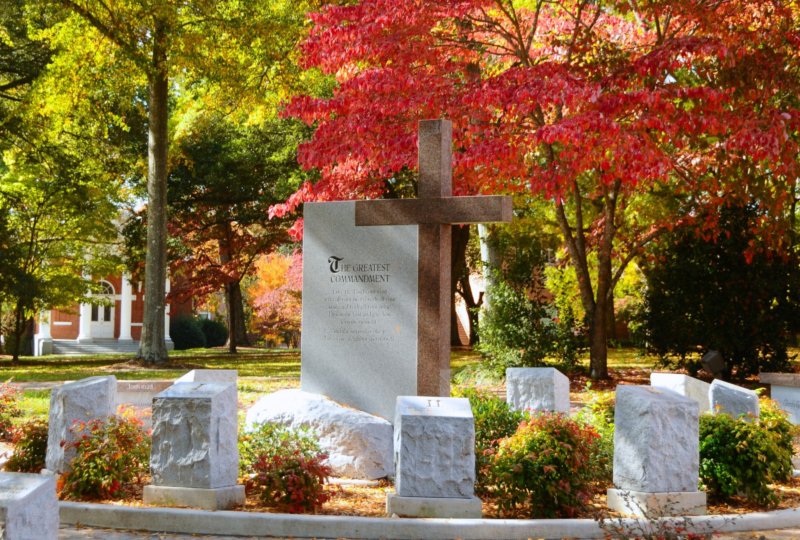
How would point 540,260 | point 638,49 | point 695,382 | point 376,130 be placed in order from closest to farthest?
point 695,382 → point 376,130 → point 638,49 → point 540,260

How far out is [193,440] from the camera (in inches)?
235

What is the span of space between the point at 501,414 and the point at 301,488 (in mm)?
2465

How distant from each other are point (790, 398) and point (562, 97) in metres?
5.55

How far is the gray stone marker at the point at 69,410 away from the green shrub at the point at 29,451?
0.21 meters

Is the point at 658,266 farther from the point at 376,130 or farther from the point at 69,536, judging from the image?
the point at 69,536

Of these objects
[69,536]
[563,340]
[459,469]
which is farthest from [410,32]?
[69,536]

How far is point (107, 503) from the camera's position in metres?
6.07

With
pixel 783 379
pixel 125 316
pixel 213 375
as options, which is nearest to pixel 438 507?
pixel 213 375

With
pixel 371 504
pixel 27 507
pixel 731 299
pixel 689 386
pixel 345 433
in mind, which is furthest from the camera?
pixel 731 299

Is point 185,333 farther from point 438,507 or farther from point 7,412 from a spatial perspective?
point 438,507

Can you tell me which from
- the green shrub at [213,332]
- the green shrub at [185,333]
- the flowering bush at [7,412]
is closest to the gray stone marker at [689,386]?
the flowering bush at [7,412]

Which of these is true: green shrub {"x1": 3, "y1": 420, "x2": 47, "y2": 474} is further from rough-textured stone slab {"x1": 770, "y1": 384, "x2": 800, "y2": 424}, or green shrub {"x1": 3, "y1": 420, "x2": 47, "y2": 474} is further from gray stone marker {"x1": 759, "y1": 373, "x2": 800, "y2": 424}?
rough-textured stone slab {"x1": 770, "y1": 384, "x2": 800, "y2": 424}

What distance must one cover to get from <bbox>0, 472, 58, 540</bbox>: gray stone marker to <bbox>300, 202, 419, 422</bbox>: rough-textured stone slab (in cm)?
439

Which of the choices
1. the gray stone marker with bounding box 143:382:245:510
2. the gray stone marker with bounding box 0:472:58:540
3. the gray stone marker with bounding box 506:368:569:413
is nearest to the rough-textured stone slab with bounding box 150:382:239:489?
the gray stone marker with bounding box 143:382:245:510
